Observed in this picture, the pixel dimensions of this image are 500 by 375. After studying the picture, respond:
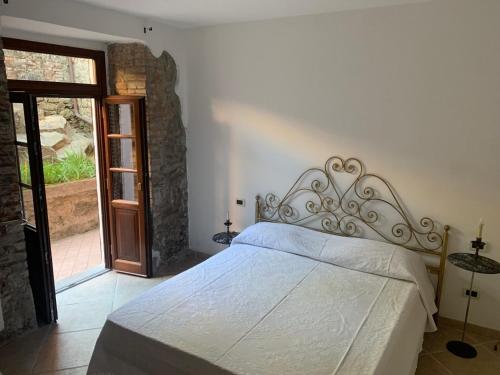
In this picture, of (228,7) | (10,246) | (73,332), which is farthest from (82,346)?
(228,7)

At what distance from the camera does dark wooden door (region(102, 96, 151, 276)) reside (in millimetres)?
3932

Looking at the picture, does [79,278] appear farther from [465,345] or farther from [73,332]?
[465,345]

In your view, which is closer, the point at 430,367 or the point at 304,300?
the point at 304,300

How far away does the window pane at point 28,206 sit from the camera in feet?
10.5

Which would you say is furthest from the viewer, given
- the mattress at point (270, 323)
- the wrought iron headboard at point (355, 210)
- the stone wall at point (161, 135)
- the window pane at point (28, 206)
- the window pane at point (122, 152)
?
the window pane at point (122, 152)

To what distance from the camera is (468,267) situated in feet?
9.39

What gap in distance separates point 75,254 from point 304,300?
362 cm

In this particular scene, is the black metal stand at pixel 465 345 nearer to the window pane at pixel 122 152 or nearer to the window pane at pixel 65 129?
the window pane at pixel 122 152

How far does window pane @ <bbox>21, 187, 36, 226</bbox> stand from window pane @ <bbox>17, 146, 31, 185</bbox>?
0.27 ft

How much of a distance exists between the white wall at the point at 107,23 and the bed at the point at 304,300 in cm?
184

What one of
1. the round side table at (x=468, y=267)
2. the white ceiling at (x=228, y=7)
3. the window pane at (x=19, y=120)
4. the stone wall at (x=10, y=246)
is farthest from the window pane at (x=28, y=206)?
the round side table at (x=468, y=267)

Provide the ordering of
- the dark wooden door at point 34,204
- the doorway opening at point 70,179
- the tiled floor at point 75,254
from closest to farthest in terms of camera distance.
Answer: the dark wooden door at point 34,204
the tiled floor at point 75,254
the doorway opening at point 70,179

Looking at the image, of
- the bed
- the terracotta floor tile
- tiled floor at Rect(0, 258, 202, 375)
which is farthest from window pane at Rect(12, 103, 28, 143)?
the terracotta floor tile

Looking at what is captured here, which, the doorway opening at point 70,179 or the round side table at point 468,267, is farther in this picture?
the doorway opening at point 70,179
